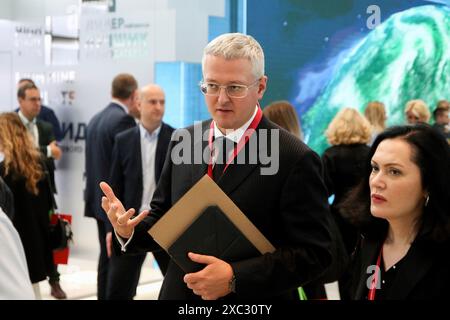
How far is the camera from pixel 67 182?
6848 millimetres

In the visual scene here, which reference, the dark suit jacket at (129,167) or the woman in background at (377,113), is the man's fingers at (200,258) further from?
the dark suit jacket at (129,167)

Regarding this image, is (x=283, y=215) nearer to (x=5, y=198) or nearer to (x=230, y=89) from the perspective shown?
(x=230, y=89)

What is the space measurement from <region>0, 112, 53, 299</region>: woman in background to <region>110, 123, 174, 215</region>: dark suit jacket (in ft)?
3.15

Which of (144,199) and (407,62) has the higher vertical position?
(407,62)

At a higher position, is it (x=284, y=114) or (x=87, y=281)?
(x=284, y=114)

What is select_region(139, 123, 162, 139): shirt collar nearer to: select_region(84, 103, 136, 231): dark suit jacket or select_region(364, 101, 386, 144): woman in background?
select_region(84, 103, 136, 231): dark suit jacket

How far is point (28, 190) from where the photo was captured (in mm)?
4758

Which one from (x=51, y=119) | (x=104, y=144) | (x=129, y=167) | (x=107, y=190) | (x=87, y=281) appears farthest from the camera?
(x=51, y=119)

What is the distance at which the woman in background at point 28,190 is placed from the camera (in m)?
4.62

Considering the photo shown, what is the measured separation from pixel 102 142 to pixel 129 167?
2.27 feet

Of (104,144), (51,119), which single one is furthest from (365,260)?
(51,119)
